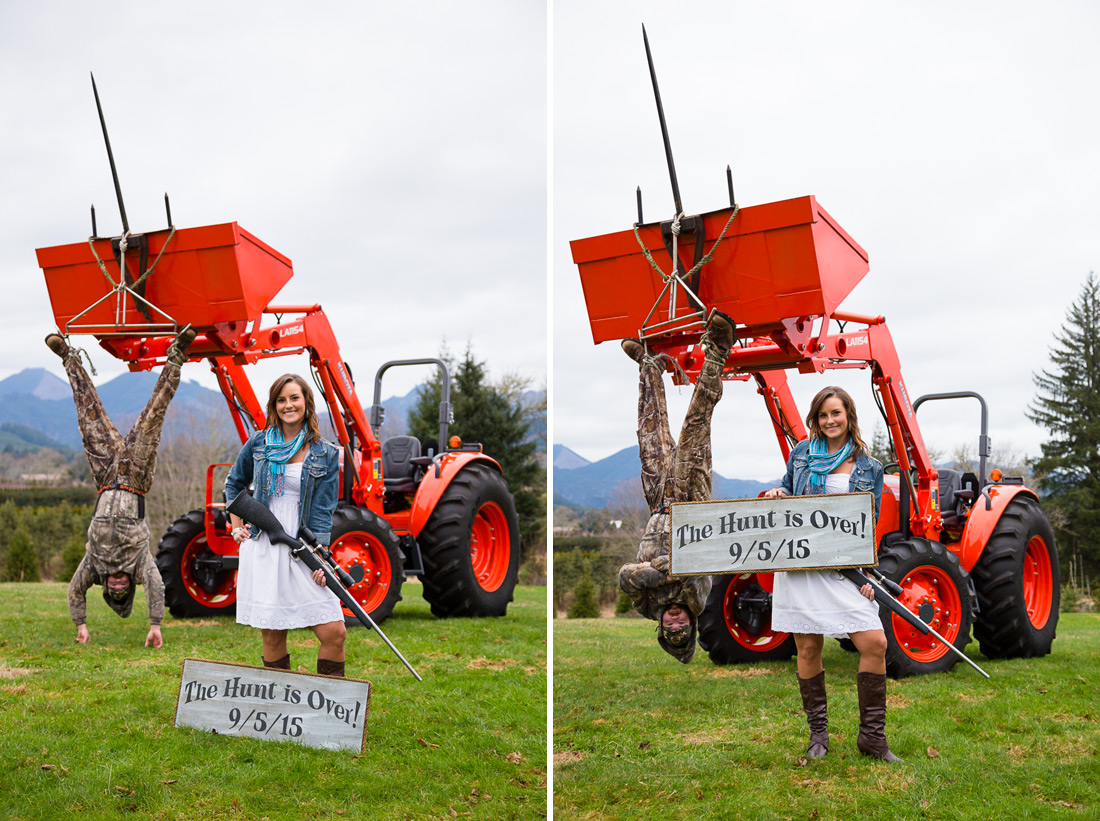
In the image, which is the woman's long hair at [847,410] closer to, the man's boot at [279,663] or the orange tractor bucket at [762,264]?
the orange tractor bucket at [762,264]

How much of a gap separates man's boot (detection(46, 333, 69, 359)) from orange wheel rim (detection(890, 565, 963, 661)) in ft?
14.6

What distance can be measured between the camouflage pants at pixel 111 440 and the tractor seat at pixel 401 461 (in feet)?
7.40

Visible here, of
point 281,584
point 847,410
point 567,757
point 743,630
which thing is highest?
point 847,410

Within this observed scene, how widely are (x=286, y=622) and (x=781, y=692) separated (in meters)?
2.45

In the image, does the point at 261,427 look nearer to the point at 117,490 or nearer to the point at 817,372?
the point at 117,490

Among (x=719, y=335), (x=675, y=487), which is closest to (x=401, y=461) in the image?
(x=675, y=487)

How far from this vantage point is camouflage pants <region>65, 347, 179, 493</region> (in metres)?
5.05

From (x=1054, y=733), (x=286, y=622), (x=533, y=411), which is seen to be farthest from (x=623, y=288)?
(x=533, y=411)

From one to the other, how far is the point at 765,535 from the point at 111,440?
3.66 meters

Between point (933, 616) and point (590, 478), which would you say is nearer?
point (933, 616)

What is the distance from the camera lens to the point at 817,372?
4.43 metres

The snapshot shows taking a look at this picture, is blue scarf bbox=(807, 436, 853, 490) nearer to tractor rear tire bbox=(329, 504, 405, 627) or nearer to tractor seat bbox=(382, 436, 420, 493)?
tractor rear tire bbox=(329, 504, 405, 627)

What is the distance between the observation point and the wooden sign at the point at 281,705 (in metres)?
3.28

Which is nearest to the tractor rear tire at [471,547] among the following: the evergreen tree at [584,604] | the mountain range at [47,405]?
the evergreen tree at [584,604]
